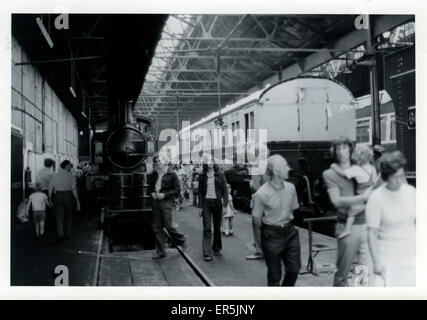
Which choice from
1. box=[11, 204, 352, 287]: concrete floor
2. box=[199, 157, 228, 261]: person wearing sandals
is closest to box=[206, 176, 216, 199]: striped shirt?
box=[199, 157, 228, 261]: person wearing sandals

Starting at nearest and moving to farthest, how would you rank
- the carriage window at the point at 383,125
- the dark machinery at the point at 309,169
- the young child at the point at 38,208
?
the young child at the point at 38,208 < the dark machinery at the point at 309,169 < the carriage window at the point at 383,125

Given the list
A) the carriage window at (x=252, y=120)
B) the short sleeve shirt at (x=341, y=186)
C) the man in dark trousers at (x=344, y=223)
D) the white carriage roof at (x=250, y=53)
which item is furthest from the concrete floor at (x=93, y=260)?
the white carriage roof at (x=250, y=53)

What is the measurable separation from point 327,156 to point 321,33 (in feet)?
14.4

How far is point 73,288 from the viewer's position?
462 cm

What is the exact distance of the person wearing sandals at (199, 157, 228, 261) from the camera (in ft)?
21.6

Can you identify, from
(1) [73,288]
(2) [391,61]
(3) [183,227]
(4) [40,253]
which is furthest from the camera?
(3) [183,227]

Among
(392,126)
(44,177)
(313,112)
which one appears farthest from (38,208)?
(392,126)

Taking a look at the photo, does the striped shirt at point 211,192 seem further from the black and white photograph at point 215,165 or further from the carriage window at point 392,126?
the carriage window at point 392,126

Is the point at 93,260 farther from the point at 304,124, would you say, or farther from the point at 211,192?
the point at 304,124

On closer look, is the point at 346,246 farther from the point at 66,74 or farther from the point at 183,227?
the point at 66,74

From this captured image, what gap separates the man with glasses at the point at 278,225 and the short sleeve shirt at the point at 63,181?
3603 mm

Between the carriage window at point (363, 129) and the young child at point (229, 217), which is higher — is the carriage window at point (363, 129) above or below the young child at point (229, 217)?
above

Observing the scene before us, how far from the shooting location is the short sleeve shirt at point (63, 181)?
261 inches

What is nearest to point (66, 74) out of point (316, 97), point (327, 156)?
point (316, 97)
